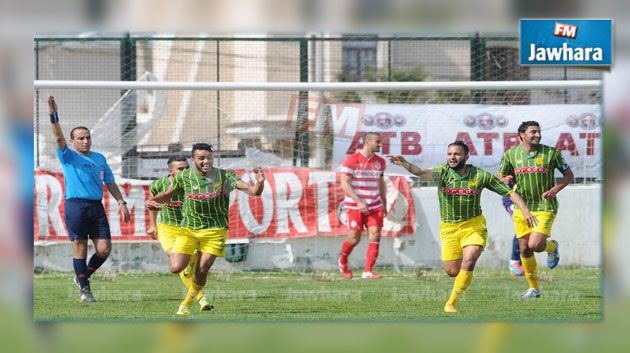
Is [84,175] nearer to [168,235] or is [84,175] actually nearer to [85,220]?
Answer: [85,220]

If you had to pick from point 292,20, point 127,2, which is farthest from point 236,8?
point 127,2

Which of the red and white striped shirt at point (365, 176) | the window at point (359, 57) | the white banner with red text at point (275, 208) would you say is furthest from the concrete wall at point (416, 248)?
the window at point (359, 57)

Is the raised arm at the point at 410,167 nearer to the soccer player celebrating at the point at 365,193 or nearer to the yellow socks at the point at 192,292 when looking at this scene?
the yellow socks at the point at 192,292

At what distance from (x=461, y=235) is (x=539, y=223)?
3.92 ft

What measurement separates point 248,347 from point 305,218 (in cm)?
622

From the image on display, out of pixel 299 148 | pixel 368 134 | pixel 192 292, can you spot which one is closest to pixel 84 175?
pixel 192 292

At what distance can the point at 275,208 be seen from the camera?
48.3 feet

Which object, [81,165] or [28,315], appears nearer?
[28,315]

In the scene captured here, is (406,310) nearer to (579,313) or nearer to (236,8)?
(579,313)

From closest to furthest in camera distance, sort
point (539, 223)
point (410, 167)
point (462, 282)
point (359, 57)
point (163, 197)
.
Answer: point (462, 282)
point (410, 167)
point (163, 197)
point (539, 223)
point (359, 57)

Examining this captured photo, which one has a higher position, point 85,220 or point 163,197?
point 163,197

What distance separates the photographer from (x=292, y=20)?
1183 cm

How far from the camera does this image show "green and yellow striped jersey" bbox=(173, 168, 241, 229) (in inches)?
432

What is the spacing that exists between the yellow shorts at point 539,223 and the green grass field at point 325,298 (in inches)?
29.1
